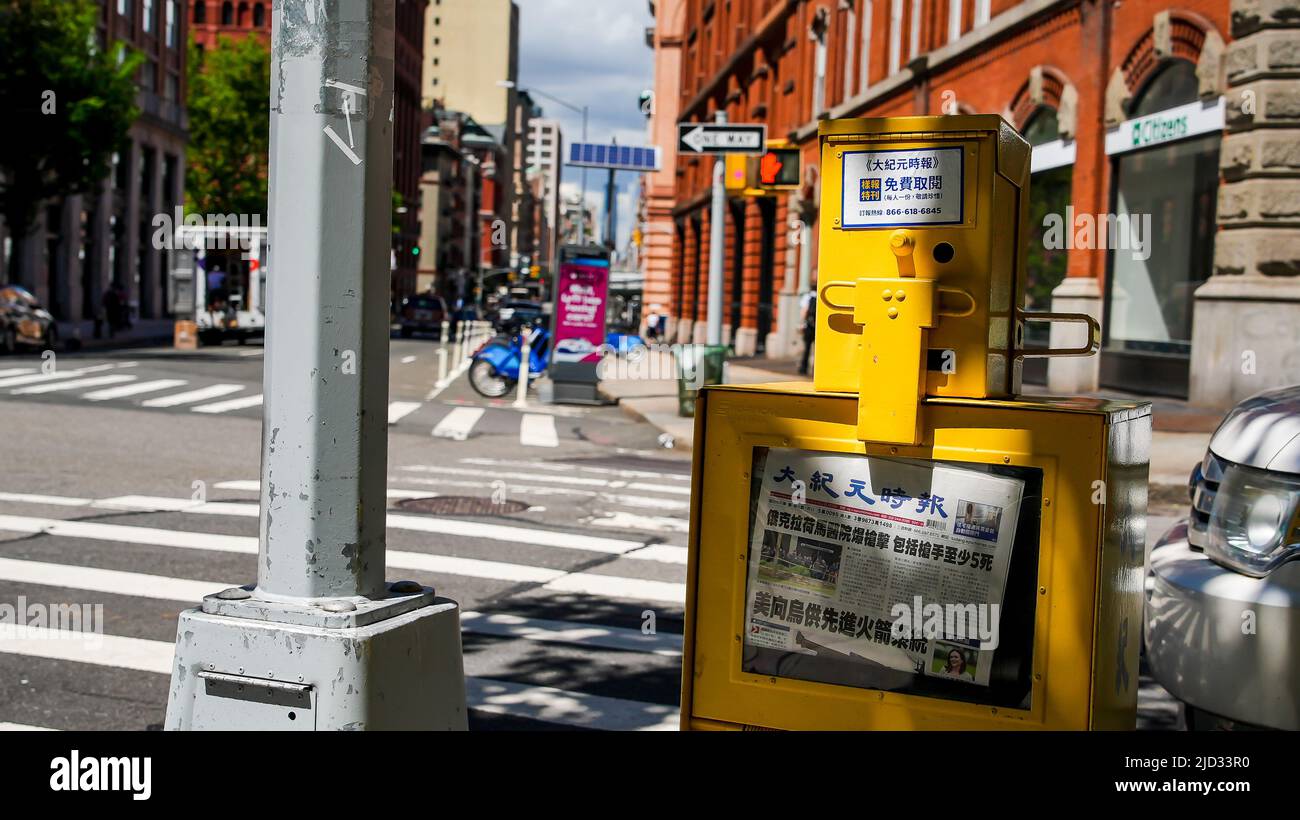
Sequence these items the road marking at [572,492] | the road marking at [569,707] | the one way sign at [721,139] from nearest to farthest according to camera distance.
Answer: the road marking at [569,707] < the road marking at [572,492] < the one way sign at [721,139]

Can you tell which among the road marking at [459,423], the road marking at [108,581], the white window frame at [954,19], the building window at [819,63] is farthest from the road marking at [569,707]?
the building window at [819,63]

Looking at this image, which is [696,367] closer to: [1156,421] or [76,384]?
[1156,421]

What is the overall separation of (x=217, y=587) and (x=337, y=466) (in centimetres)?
463

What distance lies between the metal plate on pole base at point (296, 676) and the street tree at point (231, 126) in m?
71.2

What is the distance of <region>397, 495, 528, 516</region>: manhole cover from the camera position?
34.8ft

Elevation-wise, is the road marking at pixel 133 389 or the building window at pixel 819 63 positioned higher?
the building window at pixel 819 63

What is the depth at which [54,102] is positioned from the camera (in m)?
34.8

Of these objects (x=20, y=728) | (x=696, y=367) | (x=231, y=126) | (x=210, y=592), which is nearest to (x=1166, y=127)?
(x=696, y=367)

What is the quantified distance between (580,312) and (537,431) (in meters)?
5.96

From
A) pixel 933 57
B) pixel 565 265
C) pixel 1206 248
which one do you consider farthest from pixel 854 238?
pixel 933 57

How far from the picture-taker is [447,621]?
11.8 ft

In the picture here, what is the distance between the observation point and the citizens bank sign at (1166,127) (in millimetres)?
16797

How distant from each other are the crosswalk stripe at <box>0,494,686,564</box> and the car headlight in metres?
5.31

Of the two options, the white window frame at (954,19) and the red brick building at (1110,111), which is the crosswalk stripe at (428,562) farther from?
the white window frame at (954,19)
